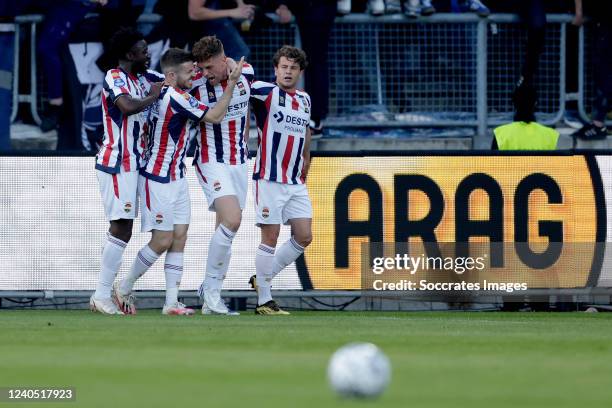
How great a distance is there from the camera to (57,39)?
16.7 meters

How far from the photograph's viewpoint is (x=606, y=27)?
17562mm

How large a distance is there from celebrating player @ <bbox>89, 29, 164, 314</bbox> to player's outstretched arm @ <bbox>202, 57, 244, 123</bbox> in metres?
0.53

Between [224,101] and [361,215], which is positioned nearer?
[224,101]

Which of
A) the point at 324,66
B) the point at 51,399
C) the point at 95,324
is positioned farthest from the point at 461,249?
the point at 51,399

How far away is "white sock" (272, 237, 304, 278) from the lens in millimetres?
13953

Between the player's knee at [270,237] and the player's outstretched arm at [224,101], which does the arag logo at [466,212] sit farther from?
the player's outstretched arm at [224,101]

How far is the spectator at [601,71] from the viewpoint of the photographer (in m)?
17.5

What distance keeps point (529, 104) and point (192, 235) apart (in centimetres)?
386

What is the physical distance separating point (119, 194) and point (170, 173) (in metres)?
0.51

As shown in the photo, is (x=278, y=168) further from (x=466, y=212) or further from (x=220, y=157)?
(x=466, y=212)

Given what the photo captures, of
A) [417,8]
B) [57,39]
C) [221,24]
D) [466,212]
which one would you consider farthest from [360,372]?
[417,8]

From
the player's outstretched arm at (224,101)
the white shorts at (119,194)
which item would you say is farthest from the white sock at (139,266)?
the player's outstretched arm at (224,101)

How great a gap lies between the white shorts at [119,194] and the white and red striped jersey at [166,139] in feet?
0.69

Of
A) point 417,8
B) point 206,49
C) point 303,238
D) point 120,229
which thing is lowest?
point 303,238
